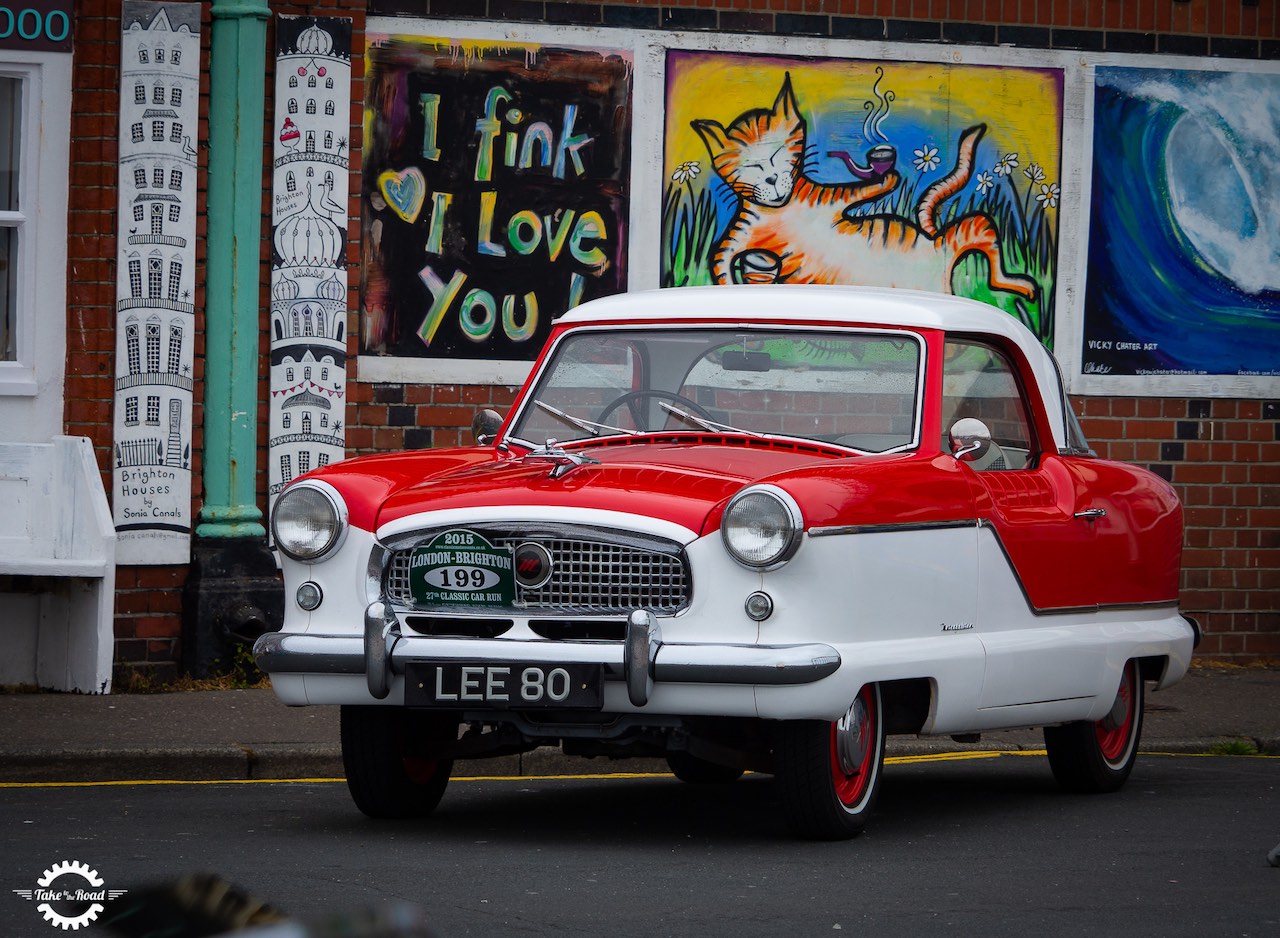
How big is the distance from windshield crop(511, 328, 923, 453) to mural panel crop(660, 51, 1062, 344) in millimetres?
4574

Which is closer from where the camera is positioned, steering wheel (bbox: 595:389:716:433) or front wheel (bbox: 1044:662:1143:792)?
steering wheel (bbox: 595:389:716:433)

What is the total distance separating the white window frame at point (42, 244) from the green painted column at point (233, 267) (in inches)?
30.5

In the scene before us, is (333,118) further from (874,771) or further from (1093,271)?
(874,771)

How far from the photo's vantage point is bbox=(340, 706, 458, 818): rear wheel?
6.74 metres

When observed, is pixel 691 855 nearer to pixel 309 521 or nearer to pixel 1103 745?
pixel 309 521

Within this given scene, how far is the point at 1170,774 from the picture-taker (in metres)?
8.74

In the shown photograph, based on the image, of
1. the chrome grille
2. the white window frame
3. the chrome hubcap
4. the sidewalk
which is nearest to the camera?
the chrome grille

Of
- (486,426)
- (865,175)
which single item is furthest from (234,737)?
(865,175)

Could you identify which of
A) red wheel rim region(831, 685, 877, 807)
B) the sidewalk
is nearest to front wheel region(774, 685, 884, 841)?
red wheel rim region(831, 685, 877, 807)

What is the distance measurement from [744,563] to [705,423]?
123 cm

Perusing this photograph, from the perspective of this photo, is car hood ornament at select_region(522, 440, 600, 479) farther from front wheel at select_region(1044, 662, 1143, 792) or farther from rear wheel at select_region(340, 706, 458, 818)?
front wheel at select_region(1044, 662, 1143, 792)

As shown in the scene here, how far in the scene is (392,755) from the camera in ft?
22.3

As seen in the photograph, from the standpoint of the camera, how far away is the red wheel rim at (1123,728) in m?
8.11

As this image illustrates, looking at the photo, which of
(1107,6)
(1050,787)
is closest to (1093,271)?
(1107,6)
